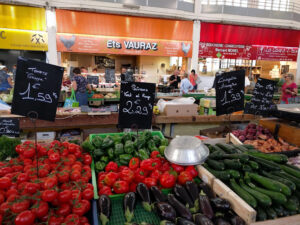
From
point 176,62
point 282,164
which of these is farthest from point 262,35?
point 282,164

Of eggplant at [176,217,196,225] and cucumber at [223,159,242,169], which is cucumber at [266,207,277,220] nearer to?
cucumber at [223,159,242,169]

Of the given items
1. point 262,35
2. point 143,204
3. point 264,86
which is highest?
point 262,35

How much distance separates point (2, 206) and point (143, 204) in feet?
3.15

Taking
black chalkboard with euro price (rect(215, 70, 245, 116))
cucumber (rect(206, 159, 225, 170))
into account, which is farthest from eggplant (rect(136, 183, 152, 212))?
black chalkboard with euro price (rect(215, 70, 245, 116))

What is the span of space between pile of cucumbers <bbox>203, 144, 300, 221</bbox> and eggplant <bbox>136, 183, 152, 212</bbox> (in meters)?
0.68

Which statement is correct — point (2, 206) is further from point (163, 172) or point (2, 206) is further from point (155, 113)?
point (155, 113)

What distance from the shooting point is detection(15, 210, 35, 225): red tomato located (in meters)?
1.31

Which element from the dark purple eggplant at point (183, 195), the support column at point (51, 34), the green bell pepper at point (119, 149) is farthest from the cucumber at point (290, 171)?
the support column at point (51, 34)

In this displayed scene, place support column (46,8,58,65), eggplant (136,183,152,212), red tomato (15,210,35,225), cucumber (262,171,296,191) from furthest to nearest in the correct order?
support column (46,8,58,65)
cucumber (262,171,296,191)
eggplant (136,183,152,212)
red tomato (15,210,35,225)

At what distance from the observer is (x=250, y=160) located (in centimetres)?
220

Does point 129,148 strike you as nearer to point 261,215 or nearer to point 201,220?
point 201,220

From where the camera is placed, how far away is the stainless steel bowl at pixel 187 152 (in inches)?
77.2

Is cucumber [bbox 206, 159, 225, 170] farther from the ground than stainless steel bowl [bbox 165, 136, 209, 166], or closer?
closer

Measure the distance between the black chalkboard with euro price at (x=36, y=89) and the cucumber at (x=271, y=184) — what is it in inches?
78.5
